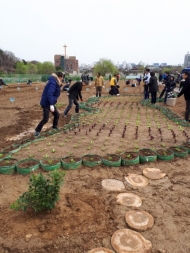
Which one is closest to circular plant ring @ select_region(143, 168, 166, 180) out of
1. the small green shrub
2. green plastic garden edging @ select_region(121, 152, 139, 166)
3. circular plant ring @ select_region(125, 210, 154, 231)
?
green plastic garden edging @ select_region(121, 152, 139, 166)

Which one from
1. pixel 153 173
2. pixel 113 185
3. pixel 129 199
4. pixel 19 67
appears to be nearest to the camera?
pixel 129 199

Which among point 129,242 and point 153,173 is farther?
point 153,173

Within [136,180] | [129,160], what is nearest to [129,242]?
[136,180]

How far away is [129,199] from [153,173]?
0.94m

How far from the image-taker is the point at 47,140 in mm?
5148

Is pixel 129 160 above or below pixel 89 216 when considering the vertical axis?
above

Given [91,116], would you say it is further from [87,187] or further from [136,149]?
[87,187]

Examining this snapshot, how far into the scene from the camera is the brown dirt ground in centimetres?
211

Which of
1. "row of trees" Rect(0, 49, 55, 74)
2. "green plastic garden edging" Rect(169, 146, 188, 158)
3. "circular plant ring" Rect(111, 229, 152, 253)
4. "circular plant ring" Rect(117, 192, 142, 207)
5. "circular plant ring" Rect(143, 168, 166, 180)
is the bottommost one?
"circular plant ring" Rect(111, 229, 152, 253)

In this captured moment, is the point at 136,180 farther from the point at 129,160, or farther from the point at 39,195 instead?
the point at 39,195

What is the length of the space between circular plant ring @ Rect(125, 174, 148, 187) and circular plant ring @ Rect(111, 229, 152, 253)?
1056mm

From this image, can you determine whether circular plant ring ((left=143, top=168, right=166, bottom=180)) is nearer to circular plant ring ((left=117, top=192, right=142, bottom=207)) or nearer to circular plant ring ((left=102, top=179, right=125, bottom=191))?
circular plant ring ((left=102, top=179, right=125, bottom=191))

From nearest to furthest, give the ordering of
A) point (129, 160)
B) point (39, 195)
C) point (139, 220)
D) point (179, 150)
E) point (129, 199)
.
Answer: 1. point (39, 195)
2. point (139, 220)
3. point (129, 199)
4. point (129, 160)
5. point (179, 150)

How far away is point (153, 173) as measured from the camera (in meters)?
3.60
